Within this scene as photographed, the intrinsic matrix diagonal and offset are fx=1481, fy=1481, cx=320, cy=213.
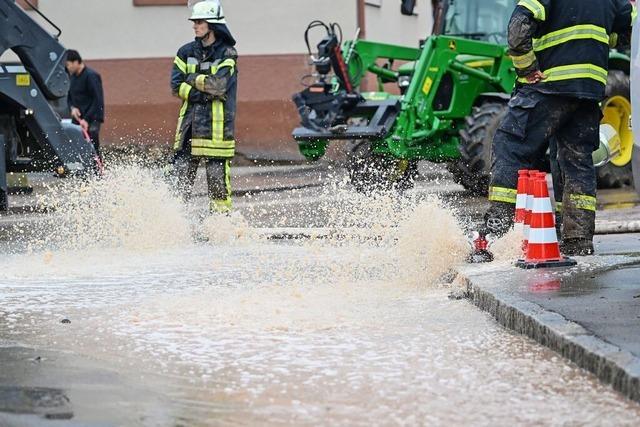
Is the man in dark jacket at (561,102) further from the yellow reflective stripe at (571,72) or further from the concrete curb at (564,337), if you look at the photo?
the concrete curb at (564,337)

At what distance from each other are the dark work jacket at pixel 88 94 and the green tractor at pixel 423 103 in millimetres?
4388

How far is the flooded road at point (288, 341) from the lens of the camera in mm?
5070

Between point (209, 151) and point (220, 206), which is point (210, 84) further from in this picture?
point (220, 206)

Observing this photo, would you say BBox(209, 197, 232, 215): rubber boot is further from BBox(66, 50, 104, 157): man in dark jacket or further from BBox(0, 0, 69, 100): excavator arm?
BBox(66, 50, 104, 157): man in dark jacket

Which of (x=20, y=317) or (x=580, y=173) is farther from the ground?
(x=580, y=173)

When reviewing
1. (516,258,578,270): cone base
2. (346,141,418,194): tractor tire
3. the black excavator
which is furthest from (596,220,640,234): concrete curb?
the black excavator

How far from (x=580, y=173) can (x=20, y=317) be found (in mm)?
3557

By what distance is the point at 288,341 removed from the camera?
6500mm

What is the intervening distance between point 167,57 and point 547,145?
1474 centimetres

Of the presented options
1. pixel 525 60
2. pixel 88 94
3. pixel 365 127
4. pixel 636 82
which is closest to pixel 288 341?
pixel 636 82

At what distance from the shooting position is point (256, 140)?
23.2 metres

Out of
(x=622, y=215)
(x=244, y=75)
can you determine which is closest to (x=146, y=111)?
(x=244, y=75)

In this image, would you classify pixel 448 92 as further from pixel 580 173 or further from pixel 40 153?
pixel 580 173

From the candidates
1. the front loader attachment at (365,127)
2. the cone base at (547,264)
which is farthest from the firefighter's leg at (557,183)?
the front loader attachment at (365,127)
